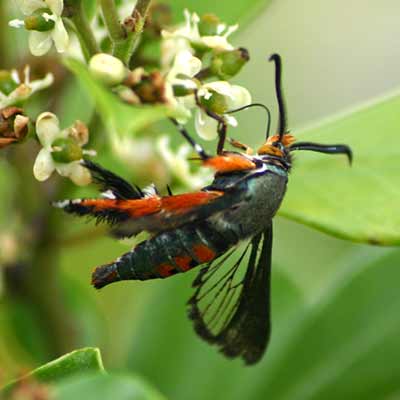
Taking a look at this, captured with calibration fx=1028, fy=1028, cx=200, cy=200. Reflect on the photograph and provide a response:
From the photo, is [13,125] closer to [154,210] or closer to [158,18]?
[154,210]

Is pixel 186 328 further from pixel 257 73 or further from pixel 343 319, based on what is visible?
pixel 257 73

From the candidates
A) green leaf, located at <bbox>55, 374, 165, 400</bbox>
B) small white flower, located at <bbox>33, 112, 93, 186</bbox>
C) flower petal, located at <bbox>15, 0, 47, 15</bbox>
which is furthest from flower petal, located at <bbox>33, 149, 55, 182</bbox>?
green leaf, located at <bbox>55, 374, 165, 400</bbox>

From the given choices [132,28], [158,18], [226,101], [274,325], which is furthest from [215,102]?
[274,325]

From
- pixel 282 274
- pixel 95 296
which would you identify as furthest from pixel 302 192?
pixel 95 296

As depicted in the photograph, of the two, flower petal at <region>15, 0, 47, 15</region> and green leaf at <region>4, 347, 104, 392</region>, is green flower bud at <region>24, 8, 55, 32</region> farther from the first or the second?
green leaf at <region>4, 347, 104, 392</region>

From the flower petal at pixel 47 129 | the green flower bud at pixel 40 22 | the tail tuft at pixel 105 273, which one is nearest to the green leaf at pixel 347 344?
the tail tuft at pixel 105 273

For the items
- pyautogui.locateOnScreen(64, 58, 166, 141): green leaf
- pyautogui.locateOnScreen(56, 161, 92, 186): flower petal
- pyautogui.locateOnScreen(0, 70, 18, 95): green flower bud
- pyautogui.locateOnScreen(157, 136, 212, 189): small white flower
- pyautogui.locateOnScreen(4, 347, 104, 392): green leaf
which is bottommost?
pyautogui.locateOnScreen(157, 136, 212, 189): small white flower

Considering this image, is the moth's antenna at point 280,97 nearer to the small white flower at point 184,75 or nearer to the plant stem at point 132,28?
the small white flower at point 184,75
